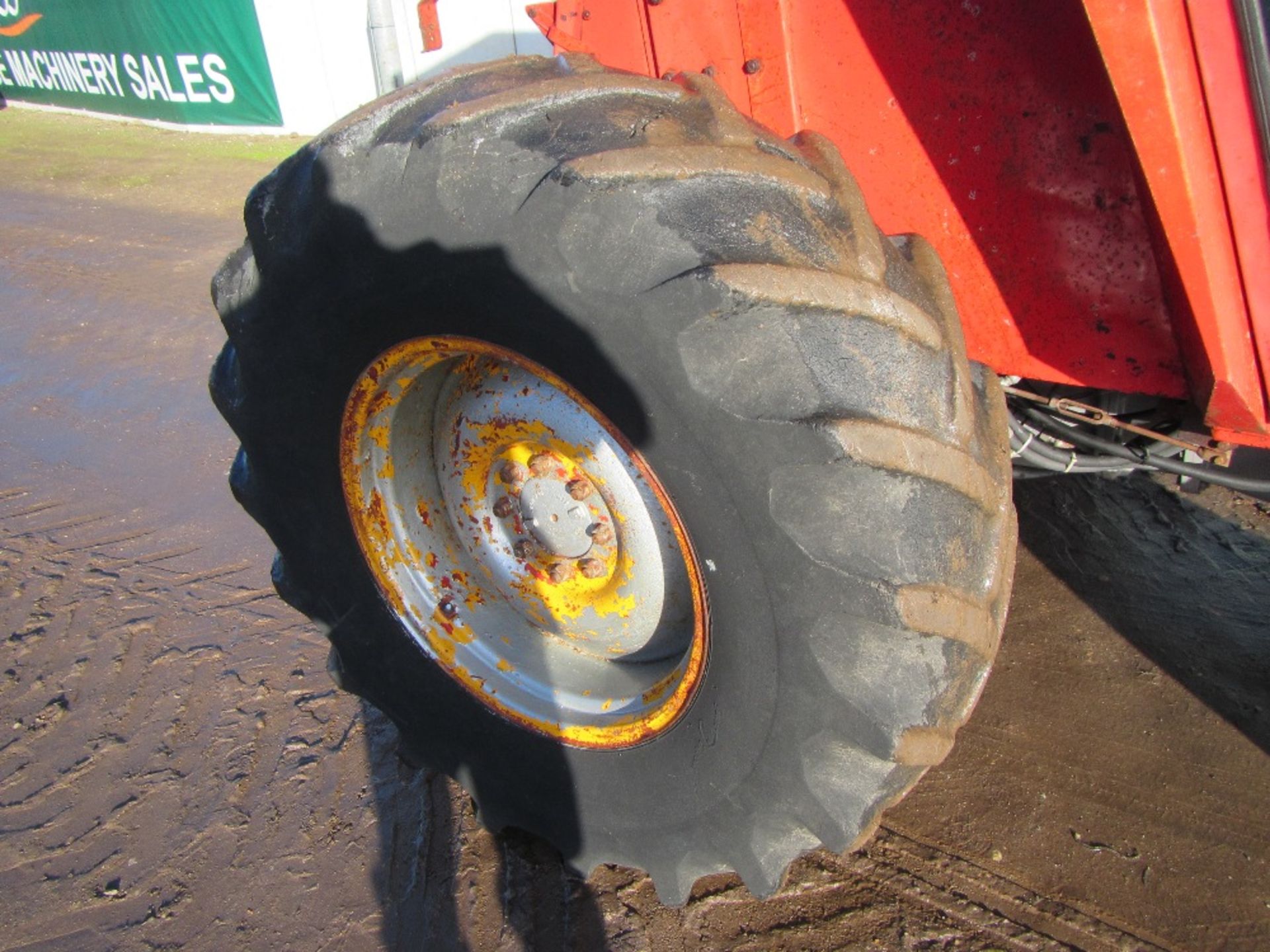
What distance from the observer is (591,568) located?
1905 mm

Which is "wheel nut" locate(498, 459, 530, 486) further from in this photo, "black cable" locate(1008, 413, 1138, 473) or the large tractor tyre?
"black cable" locate(1008, 413, 1138, 473)

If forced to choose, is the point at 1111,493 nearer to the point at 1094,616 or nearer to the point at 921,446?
the point at 1094,616

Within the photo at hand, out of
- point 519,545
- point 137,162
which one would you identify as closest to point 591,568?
point 519,545

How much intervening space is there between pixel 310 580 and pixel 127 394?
2905mm

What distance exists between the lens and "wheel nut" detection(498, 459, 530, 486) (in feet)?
6.28

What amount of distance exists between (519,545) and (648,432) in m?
0.67

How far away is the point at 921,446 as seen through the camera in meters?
1.30

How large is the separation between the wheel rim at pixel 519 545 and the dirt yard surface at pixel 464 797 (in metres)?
0.44

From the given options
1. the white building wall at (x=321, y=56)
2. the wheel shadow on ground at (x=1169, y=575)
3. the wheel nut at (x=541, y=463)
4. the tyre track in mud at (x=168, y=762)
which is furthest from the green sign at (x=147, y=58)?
the wheel nut at (x=541, y=463)

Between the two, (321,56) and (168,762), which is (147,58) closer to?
(321,56)

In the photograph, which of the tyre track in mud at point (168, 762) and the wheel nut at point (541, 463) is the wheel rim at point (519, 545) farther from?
the tyre track in mud at point (168, 762)

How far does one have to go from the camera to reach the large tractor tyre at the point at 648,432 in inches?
51.0

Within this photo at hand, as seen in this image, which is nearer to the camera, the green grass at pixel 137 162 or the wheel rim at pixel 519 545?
the wheel rim at pixel 519 545

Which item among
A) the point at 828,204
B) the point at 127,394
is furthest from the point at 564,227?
the point at 127,394
